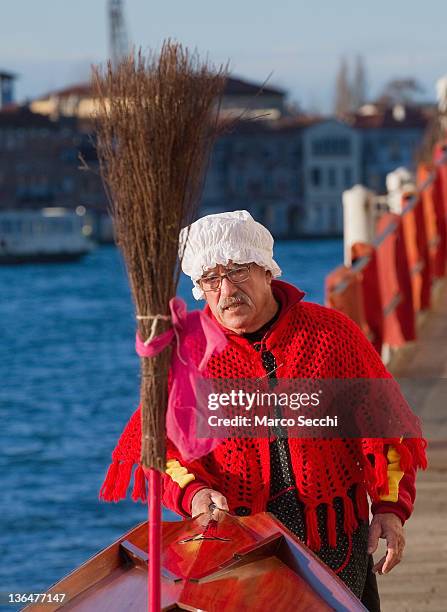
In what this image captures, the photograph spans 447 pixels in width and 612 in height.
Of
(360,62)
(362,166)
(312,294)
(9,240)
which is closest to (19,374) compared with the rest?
(312,294)

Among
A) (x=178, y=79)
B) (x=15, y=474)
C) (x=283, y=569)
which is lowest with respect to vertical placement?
(x=15, y=474)

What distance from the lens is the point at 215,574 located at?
9.10 ft

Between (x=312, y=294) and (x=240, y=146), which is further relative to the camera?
(x=240, y=146)

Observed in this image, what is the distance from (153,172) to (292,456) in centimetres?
67

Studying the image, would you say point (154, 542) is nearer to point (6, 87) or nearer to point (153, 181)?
→ point (153, 181)

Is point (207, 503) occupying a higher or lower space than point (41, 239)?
higher

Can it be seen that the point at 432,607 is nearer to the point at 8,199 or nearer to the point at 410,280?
the point at 410,280

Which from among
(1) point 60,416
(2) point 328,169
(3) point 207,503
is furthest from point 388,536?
(2) point 328,169

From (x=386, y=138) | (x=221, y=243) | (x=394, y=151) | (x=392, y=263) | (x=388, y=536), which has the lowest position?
(x=394, y=151)

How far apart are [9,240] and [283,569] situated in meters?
80.5

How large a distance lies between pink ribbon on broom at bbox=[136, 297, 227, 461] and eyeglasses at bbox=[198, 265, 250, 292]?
262 millimetres

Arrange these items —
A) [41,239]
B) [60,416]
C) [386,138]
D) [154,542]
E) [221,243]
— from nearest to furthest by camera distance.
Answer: [154,542], [221,243], [60,416], [41,239], [386,138]

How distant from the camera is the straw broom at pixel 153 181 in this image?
2660 millimetres

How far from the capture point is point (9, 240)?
82500 millimetres
